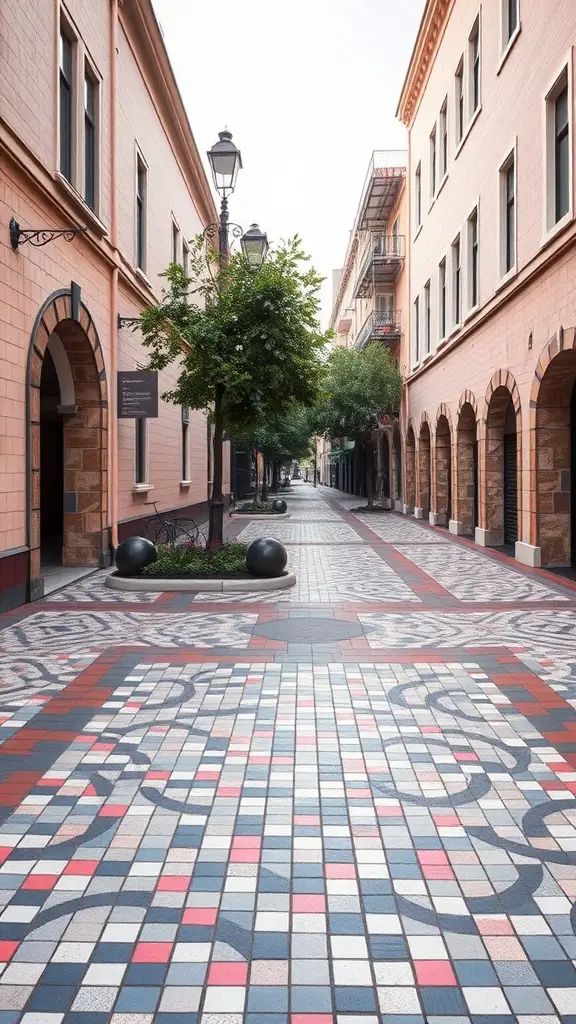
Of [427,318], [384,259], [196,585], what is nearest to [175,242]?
[427,318]

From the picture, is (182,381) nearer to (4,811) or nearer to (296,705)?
(296,705)

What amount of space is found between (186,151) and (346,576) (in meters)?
15.2

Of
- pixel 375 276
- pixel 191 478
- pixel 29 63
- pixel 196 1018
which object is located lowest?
pixel 196 1018

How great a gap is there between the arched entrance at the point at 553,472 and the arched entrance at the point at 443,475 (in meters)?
9.78

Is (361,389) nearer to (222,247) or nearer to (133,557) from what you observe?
(222,247)

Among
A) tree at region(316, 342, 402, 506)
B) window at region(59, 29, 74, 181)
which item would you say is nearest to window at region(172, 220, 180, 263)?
tree at region(316, 342, 402, 506)

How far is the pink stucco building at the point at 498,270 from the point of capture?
12719mm

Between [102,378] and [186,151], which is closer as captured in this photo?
[102,378]

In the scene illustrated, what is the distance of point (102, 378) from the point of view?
13477 mm

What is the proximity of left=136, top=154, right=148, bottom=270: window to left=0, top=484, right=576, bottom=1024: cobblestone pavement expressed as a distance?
38.3 ft

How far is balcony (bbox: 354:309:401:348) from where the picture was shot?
3231 centimetres

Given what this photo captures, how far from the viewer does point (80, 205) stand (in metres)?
11.7

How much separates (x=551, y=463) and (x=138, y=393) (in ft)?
23.2

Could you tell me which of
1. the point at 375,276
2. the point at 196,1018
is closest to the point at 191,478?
the point at 375,276
